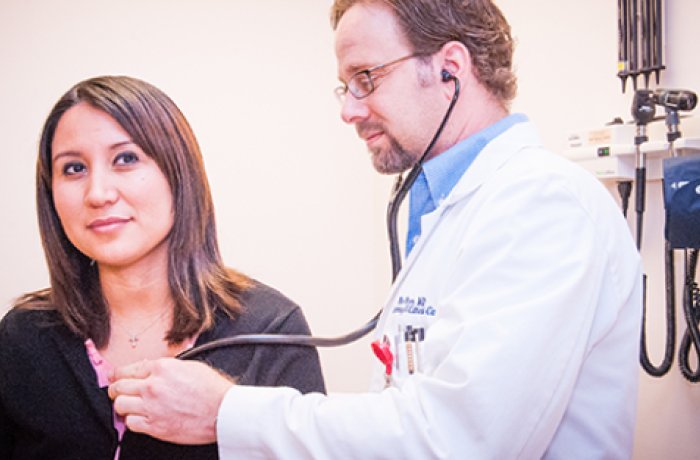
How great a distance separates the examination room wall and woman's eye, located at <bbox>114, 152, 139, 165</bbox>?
107cm

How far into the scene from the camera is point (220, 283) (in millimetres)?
1183

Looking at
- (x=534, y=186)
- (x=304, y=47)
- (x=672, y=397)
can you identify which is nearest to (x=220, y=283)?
(x=534, y=186)

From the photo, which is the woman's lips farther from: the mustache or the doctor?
the mustache

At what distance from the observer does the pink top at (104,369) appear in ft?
3.28

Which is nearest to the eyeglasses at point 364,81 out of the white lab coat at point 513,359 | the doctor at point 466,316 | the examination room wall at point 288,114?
the doctor at point 466,316

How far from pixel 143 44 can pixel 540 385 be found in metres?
1.86

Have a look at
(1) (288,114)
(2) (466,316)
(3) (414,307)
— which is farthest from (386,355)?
(1) (288,114)

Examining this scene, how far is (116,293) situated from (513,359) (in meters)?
0.80

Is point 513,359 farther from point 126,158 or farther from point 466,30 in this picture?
point 126,158

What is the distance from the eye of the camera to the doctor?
64cm

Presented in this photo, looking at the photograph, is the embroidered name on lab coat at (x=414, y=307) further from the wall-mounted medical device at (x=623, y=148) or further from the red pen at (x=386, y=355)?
the wall-mounted medical device at (x=623, y=148)

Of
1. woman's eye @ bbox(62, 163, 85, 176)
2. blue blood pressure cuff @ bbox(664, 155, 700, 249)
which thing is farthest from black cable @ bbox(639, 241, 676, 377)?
woman's eye @ bbox(62, 163, 85, 176)

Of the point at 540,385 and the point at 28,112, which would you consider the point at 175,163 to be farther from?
the point at 28,112

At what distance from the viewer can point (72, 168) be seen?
1072 mm
